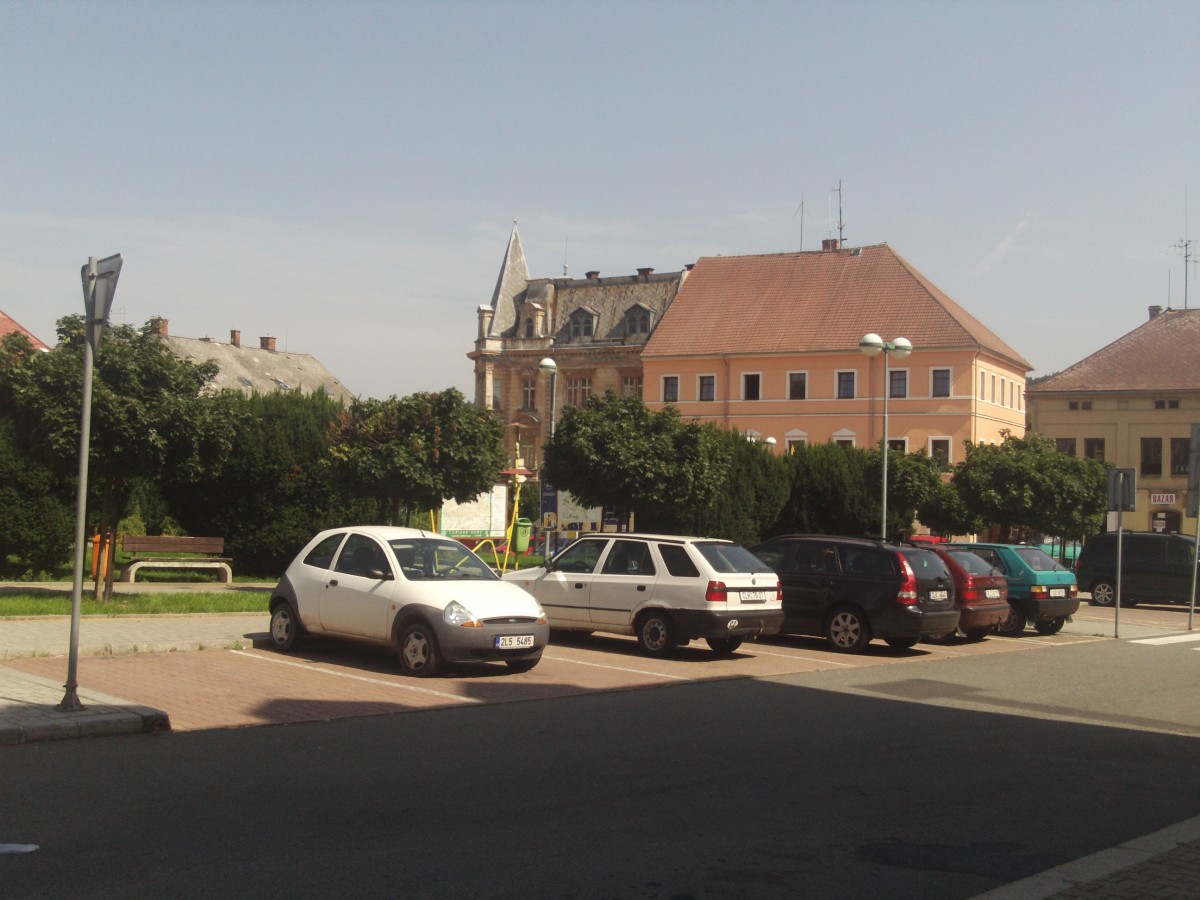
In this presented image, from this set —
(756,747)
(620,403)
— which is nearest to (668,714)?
(756,747)

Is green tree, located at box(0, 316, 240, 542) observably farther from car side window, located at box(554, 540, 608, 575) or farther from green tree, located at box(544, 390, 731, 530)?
green tree, located at box(544, 390, 731, 530)

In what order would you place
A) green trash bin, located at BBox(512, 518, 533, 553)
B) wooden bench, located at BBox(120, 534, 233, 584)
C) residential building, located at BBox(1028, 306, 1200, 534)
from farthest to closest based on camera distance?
residential building, located at BBox(1028, 306, 1200, 534), green trash bin, located at BBox(512, 518, 533, 553), wooden bench, located at BBox(120, 534, 233, 584)

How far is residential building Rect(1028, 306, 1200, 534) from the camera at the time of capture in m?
71.2

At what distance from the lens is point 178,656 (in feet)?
46.3

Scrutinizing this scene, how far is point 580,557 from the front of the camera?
17281 millimetres

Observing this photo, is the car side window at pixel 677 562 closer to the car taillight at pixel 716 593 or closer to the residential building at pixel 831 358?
the car taillight at pixel 716 593

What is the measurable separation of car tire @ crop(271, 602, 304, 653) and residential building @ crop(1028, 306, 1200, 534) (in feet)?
208

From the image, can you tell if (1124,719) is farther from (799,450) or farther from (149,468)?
(799,450)

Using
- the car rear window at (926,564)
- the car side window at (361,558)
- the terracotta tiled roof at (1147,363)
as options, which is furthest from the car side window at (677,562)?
the terracotta tiled roof at (1147,363)

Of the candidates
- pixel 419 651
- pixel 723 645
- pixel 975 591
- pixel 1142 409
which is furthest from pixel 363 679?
pixel 1142 409

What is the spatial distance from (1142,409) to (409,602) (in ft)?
223

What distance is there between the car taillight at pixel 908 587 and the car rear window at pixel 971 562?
2394mm

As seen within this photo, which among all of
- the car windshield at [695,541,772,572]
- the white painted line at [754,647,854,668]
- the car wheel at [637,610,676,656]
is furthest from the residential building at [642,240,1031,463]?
the car wheel at [637,610,676,656]

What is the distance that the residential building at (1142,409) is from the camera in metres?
71.2
